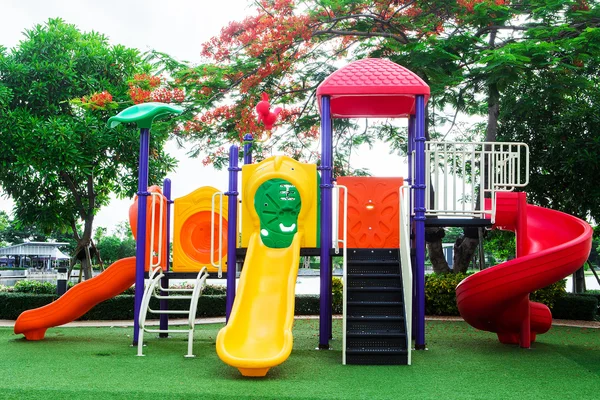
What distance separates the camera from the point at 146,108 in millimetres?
9062

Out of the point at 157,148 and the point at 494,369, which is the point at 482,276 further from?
→ the point at 157,148

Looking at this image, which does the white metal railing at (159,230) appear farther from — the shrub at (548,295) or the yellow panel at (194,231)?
the shrub at (548,295)

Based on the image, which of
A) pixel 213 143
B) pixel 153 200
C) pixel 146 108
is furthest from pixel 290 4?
pixel 153 200

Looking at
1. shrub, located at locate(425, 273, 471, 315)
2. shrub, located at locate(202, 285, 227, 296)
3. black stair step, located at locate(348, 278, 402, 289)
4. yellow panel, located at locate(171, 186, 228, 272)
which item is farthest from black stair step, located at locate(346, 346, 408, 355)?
shrub, located at locate(202, 285, 227, 296)

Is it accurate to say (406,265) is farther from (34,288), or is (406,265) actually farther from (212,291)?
(34,288)

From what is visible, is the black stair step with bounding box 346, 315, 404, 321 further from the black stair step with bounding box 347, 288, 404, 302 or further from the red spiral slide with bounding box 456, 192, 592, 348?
the red spiral slide with bounding box 456, 192, 592, 348

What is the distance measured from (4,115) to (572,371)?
46.8 ft

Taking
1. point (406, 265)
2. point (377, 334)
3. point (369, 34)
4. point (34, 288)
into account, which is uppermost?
point (369, 34)

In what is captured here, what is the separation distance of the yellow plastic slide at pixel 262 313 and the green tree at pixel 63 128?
8579mm

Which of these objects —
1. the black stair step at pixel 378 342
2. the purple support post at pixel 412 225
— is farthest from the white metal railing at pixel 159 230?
the purple support post at pixel 412 225

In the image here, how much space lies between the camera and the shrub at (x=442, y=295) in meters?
14.1

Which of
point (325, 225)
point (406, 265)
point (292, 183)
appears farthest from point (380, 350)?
point (292, 183)

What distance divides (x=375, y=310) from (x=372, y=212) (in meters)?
1.99

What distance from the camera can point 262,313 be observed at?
7.28 m
